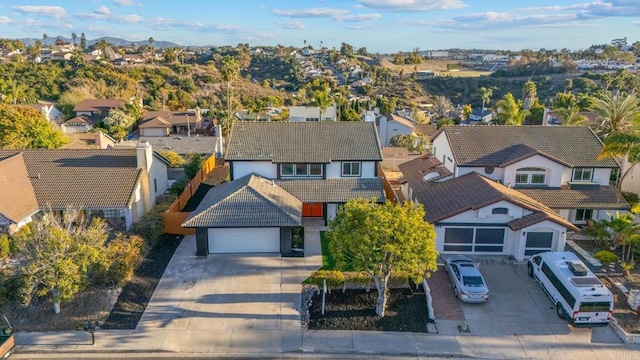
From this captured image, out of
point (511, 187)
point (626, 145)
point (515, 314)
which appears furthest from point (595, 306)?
point (626, 145)

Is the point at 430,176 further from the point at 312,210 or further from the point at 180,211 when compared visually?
the point at 180,211

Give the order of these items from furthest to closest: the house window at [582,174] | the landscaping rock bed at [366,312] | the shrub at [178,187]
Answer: the shrub at [178,187], the house window at [582,174], the landscaping rock bed at [366,312]

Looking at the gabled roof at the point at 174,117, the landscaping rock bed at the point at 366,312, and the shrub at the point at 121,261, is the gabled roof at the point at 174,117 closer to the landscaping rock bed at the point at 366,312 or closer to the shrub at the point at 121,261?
the shrub at the point at 121,261

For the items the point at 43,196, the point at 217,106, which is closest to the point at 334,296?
the point at 43,196

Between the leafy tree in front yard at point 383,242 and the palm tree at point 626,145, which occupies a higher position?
the palm tree at point 626,145

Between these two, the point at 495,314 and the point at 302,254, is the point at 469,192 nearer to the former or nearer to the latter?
the point at 495,314

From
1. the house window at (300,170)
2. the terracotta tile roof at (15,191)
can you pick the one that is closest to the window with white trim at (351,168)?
the house window at (300,170)
